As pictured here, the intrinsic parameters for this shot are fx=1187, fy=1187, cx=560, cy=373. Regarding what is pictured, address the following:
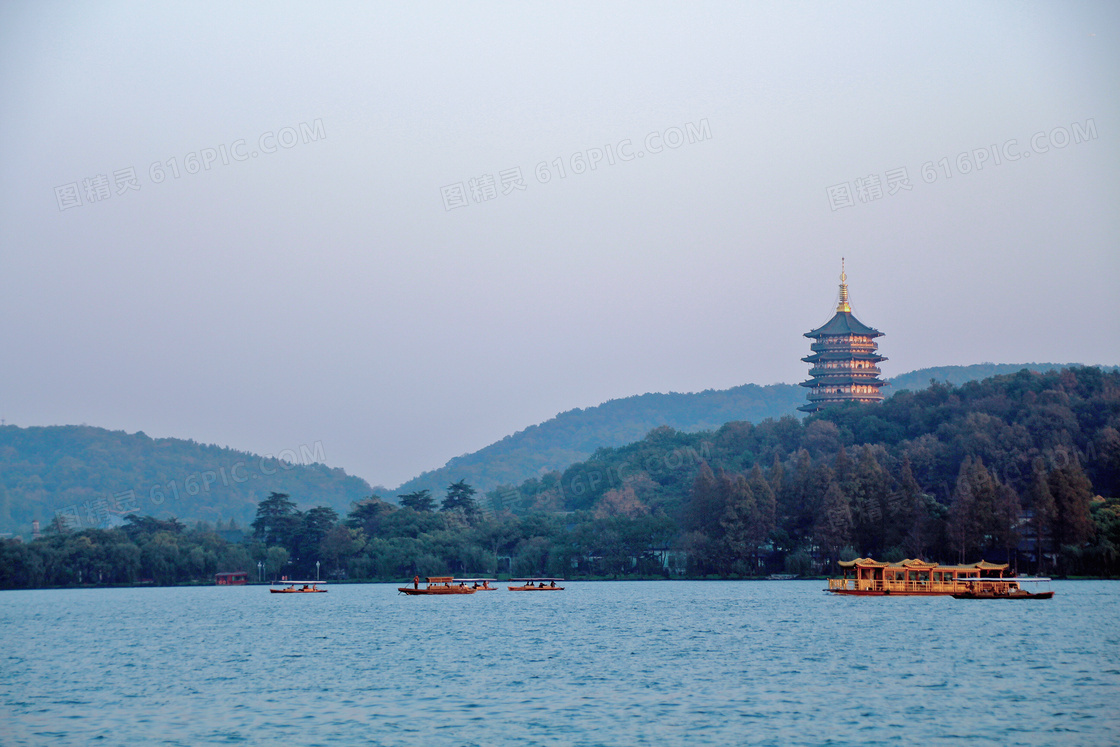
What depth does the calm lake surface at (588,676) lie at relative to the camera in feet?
81.8

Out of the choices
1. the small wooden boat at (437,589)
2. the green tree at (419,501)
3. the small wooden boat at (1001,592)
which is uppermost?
the green tree at (419,501)

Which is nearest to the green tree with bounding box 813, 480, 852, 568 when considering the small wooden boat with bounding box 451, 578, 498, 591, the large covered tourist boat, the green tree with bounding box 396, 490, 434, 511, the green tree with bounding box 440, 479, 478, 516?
the large covered tourist boat

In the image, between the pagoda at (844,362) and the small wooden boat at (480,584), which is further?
the pagoda at (844,362)

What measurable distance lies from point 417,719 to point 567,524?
89.2 meters

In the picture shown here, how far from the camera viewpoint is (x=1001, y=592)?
60469 mm

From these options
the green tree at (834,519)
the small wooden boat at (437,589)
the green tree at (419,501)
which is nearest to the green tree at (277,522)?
the green tree at (419,501)

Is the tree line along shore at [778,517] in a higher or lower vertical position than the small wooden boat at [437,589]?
higher

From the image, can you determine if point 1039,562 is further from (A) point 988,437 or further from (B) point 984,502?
(A) point 988,437

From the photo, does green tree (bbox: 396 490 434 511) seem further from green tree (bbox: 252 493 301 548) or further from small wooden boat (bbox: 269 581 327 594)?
small wooden boat (bbox: 269 581 327 594)

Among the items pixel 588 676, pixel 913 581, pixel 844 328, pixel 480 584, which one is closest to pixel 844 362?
pixel 844 328

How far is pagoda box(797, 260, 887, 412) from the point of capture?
4983 inches

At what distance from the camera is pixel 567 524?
11544 cm

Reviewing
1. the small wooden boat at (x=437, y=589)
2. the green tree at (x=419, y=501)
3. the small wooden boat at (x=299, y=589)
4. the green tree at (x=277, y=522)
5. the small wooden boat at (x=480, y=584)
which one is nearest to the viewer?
the small wooden boat at (x=437, y=589)

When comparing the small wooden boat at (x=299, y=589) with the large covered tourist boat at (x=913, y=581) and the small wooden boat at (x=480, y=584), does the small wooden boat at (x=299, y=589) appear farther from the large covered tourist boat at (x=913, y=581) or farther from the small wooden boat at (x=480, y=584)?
the large covered tourist boat at (x=913, y=581)
